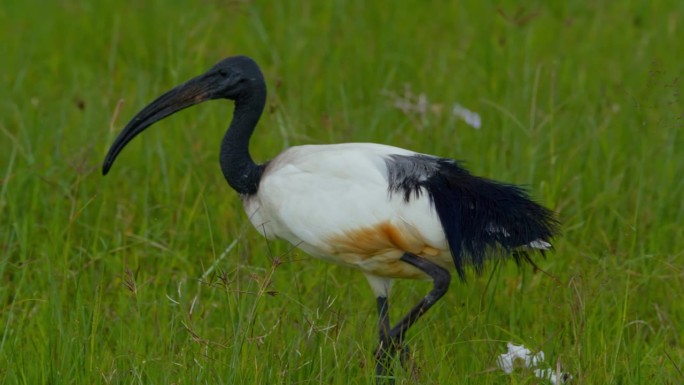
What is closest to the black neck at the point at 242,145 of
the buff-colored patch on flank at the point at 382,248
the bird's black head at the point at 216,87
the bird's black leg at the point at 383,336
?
the bird's black head at the point at 216,87

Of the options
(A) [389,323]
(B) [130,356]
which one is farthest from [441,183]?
(B) [130,356]

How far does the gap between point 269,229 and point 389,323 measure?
21.9 inches

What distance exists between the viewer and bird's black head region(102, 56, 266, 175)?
187 inches

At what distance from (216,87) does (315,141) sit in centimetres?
145

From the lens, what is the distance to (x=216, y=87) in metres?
4.77

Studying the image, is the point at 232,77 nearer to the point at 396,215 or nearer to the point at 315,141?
the point at 396,215

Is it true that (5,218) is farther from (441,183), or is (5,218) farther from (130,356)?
(441,183)

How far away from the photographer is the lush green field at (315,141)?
4.30 meters

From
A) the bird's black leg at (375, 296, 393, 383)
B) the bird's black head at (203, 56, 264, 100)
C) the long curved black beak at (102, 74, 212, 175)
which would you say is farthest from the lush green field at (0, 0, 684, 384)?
the bird's black head at (203, 56, 264, 100)

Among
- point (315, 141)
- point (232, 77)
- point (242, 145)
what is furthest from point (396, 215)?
point (315, 141)

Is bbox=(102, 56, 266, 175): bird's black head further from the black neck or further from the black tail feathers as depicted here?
the black tail feathers

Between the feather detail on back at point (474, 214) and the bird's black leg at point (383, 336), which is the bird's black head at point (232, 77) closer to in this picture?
the feather detail on back at point (474, 214)

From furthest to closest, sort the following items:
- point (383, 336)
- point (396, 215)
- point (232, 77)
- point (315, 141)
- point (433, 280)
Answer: point (315, 141), point (232, 77), point (383, 336), point (433, 280), point (396, 215)

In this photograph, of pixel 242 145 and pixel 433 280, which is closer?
pixel 433 280
